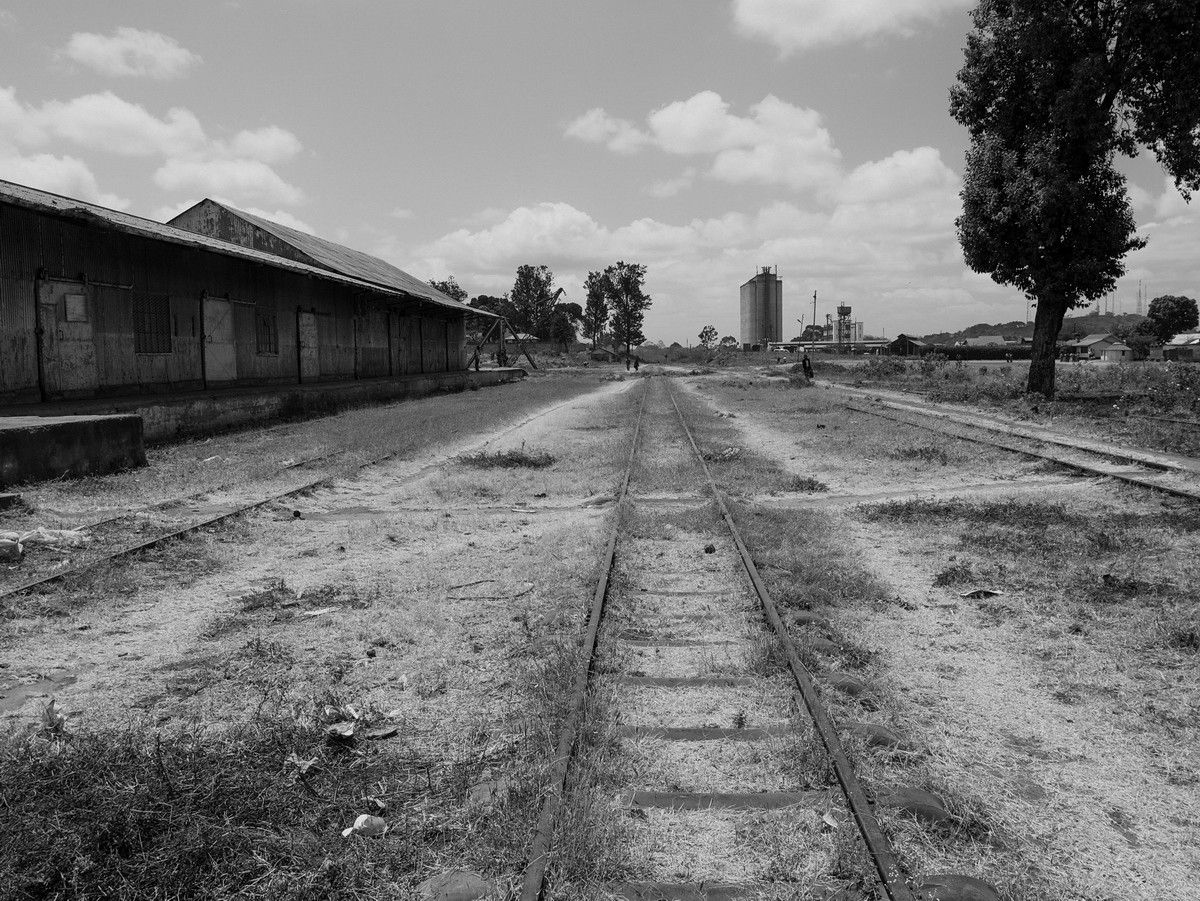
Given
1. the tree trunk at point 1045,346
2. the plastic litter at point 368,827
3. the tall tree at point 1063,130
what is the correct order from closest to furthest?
the plastic litter at point 368,827 → the tall tree at point 1063,130 → the tree trunk at point 1045,346

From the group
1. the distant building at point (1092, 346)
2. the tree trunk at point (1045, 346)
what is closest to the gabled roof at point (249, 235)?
the tree trunk at point (1045, 346)

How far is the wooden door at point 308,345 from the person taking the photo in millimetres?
24823

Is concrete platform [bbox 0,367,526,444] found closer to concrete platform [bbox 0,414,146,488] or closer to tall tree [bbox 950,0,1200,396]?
concrete platform [bbox 0,414,146,488]

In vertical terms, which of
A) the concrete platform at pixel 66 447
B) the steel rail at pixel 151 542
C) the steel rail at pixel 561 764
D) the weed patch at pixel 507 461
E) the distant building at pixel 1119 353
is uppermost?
the distant building at pixel 1119 353

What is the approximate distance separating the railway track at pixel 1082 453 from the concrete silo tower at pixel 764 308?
393ft

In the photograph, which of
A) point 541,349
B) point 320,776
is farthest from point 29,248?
point 541,349

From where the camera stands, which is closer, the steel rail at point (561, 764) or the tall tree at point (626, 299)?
the steel rail at point (561, 764)

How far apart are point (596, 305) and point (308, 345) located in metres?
82.0

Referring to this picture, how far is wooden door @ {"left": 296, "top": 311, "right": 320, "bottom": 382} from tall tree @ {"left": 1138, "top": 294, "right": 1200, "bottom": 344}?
111 metres

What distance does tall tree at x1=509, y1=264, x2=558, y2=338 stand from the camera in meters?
100

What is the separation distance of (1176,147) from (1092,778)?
22312 millimetres

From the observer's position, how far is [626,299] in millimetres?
102250

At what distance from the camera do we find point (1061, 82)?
67.8ft

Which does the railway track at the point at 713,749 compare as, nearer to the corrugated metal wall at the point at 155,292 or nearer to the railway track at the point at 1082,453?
the railway track at the point at 1082,453
